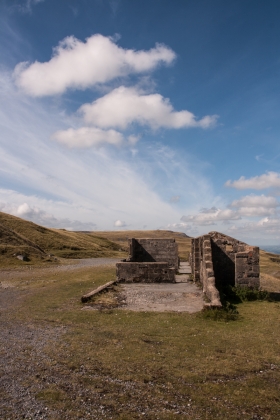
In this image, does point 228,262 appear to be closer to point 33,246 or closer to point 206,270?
point 206,270

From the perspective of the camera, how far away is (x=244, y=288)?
1530cm

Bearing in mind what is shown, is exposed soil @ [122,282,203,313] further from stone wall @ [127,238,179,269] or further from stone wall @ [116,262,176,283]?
stone wall @ [127,238,179,269]

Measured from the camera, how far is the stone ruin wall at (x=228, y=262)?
15.6m

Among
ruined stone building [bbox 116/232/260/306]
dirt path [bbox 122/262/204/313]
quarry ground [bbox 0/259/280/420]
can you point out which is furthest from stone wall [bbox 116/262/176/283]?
quarry ground [bbox 0/259/280/420]

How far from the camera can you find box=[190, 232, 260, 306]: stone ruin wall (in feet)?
51.1

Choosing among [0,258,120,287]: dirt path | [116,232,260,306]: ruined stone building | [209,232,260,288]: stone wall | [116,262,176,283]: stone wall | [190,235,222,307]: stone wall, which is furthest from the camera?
[0,258,120,287]: dirt path

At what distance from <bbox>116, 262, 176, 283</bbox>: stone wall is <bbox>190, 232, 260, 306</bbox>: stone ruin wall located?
9.97ft

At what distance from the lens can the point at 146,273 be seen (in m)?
19.6

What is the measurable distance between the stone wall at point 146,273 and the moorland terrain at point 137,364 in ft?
21.6

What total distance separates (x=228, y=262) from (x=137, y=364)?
11395 millimetres

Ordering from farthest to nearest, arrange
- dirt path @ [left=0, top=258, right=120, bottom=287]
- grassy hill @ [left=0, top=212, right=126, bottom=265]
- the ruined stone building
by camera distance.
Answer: grassy hill @ [left=0, top=212, right=126, bottom=265]
dirt path @ [left=0, top=258, right=120, bottom=287]
the ruined stone building

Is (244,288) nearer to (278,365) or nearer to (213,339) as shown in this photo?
(213,339)

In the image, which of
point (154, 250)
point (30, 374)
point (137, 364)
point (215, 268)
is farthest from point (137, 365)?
point (154, 250)

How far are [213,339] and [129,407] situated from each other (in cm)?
410
